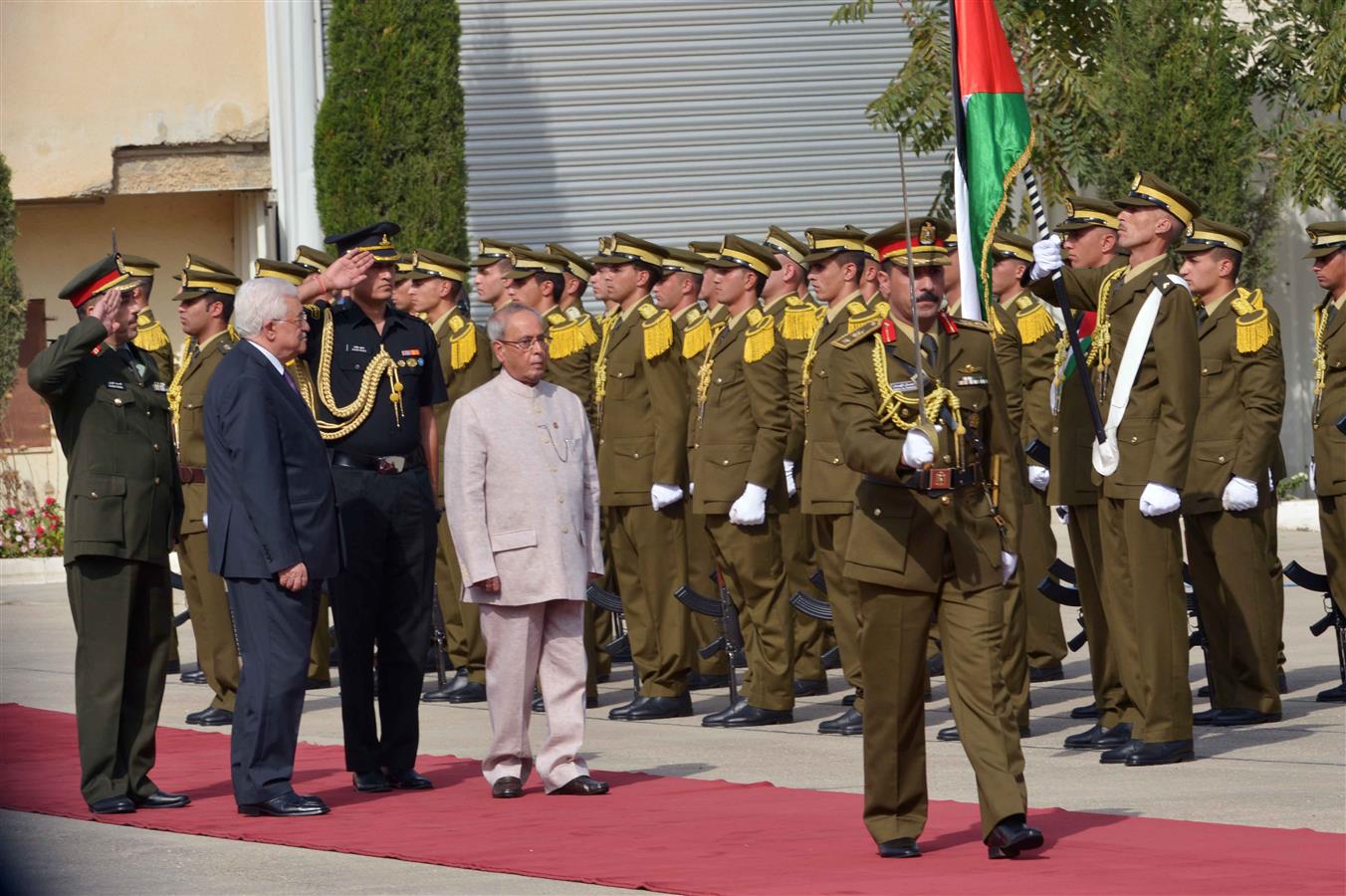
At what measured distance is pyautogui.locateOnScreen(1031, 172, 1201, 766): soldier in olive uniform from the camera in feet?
28.1

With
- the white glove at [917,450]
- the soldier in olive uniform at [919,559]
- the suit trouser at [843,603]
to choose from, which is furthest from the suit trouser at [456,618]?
the white glove at [917,450]

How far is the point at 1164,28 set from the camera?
1736 cm

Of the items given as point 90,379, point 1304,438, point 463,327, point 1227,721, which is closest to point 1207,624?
point 1227,721

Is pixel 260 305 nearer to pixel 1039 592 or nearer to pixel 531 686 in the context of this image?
pixel 531 686

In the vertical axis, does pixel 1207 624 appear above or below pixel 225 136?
below

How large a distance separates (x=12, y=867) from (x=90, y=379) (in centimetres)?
598

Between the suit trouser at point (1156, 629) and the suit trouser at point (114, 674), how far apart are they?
12.9 ft

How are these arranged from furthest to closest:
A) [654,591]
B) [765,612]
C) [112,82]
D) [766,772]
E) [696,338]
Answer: [112,82]
[696,338]
[654,591]
[765,612]
[766,772]

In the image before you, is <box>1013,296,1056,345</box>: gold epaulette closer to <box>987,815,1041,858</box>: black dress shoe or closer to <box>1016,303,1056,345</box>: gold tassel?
<box>1016,303,1056,345</box>: gold tassel

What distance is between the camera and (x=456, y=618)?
1202 centimetres

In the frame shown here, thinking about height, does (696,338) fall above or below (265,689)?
above

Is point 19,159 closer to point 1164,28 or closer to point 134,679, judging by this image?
point 1164,28

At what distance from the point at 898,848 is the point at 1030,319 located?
16.3 ft

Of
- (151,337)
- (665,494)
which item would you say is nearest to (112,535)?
(665,494)
